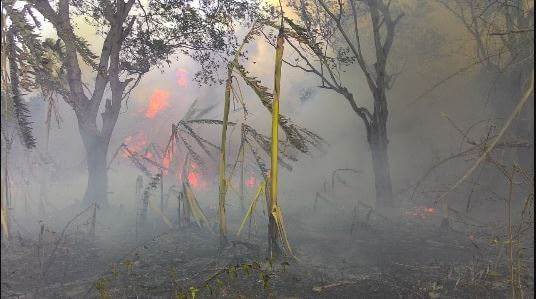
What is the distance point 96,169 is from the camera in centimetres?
1242

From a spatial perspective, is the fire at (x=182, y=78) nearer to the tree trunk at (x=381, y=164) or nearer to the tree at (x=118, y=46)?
the tree at (x=118, y=46)

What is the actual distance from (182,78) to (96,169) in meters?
22.4

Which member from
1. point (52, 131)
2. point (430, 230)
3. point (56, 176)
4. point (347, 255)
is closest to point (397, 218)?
point (430, 230)

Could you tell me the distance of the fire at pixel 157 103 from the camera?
29389 mm

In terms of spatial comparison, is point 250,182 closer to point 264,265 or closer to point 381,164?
point 381,164

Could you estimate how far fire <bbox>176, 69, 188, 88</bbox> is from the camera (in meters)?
33.4

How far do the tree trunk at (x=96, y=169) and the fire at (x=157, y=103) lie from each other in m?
16.7

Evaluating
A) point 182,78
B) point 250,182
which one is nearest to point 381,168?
point 250,182

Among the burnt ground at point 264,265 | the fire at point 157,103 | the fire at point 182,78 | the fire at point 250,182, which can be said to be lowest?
the burnt ground at point 264,265

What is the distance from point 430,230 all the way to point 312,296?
4.91 meters

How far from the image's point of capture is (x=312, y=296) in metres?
6.31

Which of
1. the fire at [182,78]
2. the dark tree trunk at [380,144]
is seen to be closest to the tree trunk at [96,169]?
the dark tree trunk at [380,144]

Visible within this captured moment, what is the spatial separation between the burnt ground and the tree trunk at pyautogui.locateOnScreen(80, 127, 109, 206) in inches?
83.5

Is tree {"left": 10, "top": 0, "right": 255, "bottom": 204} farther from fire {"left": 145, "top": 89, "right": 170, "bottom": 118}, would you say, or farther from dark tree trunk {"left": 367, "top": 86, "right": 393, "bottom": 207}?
fire {"left": 145, "top": 89, "right": 170, "bottom": 118}
